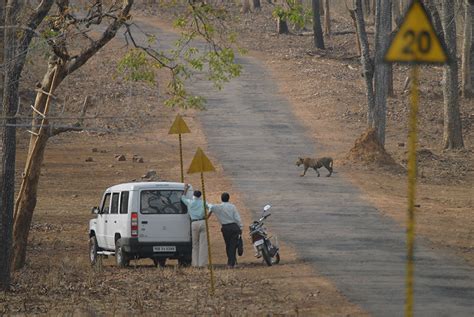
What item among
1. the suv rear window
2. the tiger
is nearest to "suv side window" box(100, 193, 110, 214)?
the suv rear window

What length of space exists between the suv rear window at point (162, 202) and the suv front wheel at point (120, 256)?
92 centimetres

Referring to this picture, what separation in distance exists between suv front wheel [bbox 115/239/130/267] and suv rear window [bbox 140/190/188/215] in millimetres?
922

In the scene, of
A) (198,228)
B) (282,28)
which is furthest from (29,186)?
(282,28)

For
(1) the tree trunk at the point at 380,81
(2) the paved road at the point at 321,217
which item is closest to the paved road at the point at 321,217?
(2) the paved road at the point at 321,217

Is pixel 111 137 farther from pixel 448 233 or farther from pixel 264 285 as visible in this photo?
pixel 264 285

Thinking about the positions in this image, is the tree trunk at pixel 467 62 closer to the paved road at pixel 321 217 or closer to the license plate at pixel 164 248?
the paved road at pixel 321 217

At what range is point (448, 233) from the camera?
2520cm

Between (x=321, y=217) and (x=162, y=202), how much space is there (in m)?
6.26

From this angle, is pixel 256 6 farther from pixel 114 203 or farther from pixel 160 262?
pixel 160 262

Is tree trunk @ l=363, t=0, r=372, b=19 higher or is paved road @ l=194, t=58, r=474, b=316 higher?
tree trunk @ l=363, t=0, r=372, b=19

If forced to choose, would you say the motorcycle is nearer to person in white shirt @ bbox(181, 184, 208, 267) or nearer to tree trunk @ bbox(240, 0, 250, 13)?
person in white shirt @ bbox(181, 184, 208, 267)

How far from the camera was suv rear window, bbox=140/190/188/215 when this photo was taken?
21.5m

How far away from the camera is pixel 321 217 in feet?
87.8

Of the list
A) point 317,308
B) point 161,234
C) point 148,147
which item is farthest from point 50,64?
point 148,147
